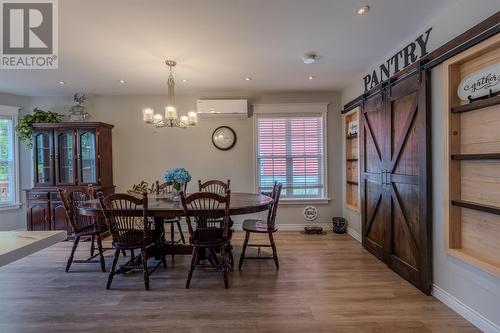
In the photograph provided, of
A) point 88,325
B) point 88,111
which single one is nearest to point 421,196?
point 88,325

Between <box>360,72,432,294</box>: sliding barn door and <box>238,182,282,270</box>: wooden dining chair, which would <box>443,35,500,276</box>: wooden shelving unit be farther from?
<box>238,182,282,270</box>: wooden dining chair

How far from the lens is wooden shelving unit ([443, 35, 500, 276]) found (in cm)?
193

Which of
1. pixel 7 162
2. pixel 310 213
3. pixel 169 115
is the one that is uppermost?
pixel 169 115

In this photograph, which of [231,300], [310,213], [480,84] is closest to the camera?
[480,84]

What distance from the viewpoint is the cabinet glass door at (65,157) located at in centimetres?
461

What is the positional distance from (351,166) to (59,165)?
511 cm

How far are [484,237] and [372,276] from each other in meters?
1.25

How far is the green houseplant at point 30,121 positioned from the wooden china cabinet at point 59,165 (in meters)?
0.15

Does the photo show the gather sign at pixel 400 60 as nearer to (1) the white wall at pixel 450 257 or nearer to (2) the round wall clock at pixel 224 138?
(1) the white wall at pixel 450 257

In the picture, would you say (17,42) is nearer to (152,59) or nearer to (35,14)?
(35,14)

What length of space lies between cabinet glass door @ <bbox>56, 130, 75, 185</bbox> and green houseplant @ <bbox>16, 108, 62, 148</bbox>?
15.5 inches

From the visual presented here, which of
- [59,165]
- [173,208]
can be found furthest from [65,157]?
[173,208]

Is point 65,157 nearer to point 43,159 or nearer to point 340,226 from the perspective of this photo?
point 43,159

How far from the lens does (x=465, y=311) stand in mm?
2180
